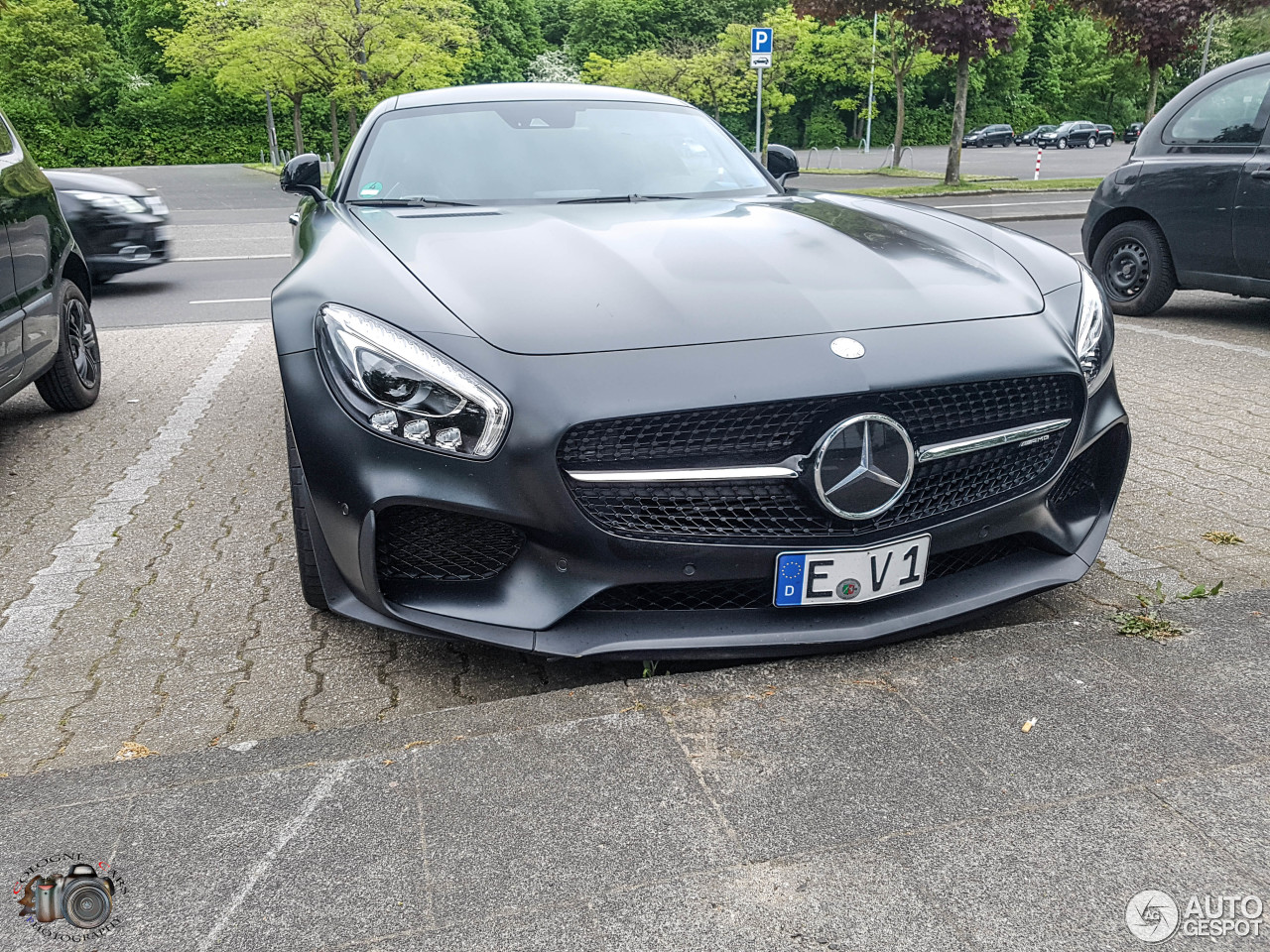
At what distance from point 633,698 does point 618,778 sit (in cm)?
30

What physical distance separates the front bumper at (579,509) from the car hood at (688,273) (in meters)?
0.08

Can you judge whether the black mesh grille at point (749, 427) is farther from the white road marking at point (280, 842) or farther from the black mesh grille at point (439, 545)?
the white road marking at point (280, 842)

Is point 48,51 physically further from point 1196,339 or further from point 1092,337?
point 1092,337

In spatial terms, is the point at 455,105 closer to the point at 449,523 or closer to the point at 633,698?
the point at 449,523

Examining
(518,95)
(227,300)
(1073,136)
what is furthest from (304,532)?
(1073,136)

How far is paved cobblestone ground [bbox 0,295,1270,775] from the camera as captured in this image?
2.55 meters

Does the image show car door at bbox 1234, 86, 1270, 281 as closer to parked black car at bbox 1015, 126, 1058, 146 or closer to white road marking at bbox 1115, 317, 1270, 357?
white road marking at bbox 1115, 317, 1270, 357

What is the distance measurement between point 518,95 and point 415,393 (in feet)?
7.74

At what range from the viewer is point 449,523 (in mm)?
2279

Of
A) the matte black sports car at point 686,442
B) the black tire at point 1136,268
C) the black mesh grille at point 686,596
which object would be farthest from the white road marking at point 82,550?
the black tire at point 1136,268

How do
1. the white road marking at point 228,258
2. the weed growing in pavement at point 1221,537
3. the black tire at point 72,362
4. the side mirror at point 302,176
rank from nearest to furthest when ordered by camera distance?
1. the weed growing in pavement at point 1221,537
2. the side mirror at point 302,176
3. the black tire at point 72,362
4. the white road marking at point 228,258

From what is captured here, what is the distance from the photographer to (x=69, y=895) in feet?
5.52

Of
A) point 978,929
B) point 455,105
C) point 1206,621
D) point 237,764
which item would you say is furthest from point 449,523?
point 455,105

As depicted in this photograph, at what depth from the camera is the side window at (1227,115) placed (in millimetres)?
6406
